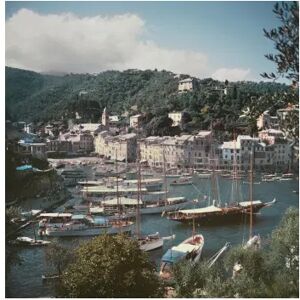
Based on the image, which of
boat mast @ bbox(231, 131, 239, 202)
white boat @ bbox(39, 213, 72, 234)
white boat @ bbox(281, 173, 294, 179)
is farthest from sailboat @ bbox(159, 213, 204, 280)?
white boat @ bbox(39, 213, 72, 234)

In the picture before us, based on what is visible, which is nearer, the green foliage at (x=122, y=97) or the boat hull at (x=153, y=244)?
the green foliage at (x=122, y=97)

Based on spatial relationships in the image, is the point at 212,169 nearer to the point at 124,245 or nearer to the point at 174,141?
the point at 174,141

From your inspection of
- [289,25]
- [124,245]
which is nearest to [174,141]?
[124,245]

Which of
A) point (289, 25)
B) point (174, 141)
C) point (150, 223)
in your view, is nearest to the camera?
point (289, 25)

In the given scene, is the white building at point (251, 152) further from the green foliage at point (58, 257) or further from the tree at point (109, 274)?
the green foliage at point (58, 257)

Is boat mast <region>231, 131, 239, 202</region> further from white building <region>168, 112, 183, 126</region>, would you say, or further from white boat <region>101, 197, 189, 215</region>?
white building <region>168, 112, 183, 126</region>

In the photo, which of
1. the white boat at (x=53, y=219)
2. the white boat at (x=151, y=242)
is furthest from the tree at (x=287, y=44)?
the white boat at (x=53, y=219)
